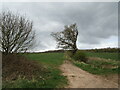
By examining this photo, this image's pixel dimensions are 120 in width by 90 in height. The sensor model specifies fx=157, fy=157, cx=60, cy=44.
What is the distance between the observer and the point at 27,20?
18328mm

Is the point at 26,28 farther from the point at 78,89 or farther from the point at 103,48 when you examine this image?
the point at 103,48

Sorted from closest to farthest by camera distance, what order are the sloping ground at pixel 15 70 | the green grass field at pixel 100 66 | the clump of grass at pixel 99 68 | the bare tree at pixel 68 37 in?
the sloping ground at pixel 15 70, the clump of grass at pixel 99 68, the green grass field at pixel 100 66, the bare tree at pixel 68 37

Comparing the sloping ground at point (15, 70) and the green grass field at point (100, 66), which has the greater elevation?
the sloping ground at point (15, 70)

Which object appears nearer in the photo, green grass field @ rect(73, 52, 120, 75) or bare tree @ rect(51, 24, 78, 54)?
green grass field @ rect(73, 52, 120, 75)

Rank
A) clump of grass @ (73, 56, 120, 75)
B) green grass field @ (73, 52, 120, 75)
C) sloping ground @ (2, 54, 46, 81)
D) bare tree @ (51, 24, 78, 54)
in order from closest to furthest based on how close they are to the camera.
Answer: sloping ground @ (2, 54, 46, 81) → clump of grass @ (73, 56, 120, 75) → green grass field @ (73, 52, 120, 75) → bare tree @ (51, 24, 78, 54)

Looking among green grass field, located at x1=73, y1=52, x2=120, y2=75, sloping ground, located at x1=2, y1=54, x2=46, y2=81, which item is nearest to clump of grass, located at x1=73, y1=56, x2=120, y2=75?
green grass field, located at x1=73, y1=52, x2=120, y2=75

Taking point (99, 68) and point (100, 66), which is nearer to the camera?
point (99, 68)

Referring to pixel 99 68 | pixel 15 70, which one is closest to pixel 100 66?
pixel 99 68

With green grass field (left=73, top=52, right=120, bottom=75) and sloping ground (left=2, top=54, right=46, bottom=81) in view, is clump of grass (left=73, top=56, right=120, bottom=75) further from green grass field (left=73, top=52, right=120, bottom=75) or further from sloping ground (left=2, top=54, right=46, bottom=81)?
sloping ground (left=2, top=54, right=46, bottom=81)

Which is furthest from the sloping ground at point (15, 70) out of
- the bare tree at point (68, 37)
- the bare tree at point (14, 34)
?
the bare tree at point (68, 37)

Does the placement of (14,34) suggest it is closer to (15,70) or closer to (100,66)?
(15,70)

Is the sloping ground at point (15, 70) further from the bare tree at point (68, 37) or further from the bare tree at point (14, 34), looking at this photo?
the bare tree at point (68, 37)

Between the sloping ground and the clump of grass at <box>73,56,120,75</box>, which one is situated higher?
the sloping ground

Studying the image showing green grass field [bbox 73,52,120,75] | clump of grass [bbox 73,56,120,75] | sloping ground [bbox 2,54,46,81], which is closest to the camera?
sloping ground [bbox 2,54,46,81]
